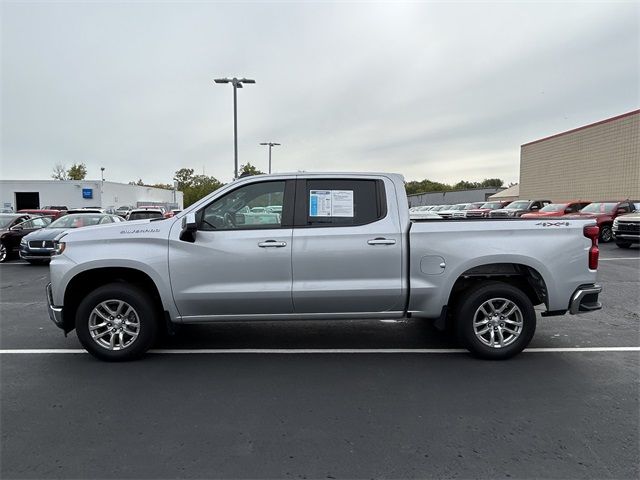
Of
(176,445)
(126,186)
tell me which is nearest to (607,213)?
(176,445)

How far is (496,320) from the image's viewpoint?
4.73 metres

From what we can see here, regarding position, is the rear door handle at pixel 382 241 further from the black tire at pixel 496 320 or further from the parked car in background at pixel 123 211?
the parked car in background at pixel 123 211

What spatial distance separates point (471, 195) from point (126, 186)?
171 feet

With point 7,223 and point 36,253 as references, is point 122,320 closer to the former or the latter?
point 36,253

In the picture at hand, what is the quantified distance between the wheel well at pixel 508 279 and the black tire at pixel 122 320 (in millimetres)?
3327

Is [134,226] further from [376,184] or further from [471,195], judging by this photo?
[471,195]

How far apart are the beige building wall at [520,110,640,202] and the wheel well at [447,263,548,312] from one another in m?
28.6

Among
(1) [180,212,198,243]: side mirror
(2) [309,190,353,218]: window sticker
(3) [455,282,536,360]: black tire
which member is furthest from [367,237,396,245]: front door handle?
(1) [180,212,198,243]: side mirror

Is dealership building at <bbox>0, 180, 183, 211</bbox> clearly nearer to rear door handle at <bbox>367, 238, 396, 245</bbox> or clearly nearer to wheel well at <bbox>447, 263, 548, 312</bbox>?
rear door handle at <bbox>367, 238, 396, 245</bbox>

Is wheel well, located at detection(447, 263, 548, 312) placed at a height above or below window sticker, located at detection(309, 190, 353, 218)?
below

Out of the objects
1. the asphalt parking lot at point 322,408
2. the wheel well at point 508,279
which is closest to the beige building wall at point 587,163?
A: the asphalt parking lot at point 322,408

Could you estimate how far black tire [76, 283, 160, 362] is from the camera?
462 centimetres

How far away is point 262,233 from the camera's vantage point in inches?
183

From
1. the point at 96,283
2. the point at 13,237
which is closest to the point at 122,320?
the point at 96,283
